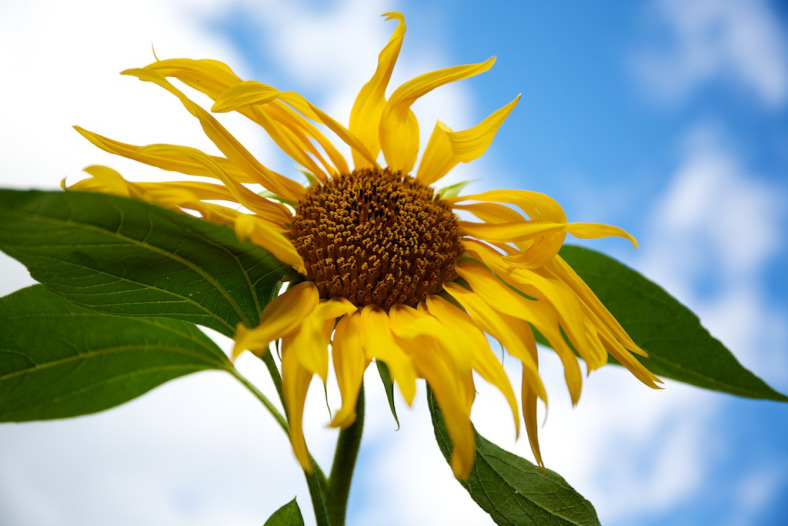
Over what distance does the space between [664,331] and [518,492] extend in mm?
346

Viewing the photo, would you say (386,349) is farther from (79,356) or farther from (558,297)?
(79,356)

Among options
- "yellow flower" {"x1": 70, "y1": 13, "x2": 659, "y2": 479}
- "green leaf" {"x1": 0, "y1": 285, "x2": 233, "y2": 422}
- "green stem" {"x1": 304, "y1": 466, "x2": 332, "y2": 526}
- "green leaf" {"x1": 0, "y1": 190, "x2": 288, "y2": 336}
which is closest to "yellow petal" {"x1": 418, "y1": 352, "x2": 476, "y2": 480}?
"yellow flower" {"x1": 70, "y1": 13, "x2": 659, "y2": 479}

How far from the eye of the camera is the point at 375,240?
90cm

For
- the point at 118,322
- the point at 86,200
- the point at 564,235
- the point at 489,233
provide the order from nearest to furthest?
the point at 86,200 < the point at 564,235 < the point at 489,233 < the point at 118,322

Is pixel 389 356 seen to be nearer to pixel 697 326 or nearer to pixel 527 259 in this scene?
pixel 527 259

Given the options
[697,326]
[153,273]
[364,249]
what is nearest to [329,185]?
[364,249]

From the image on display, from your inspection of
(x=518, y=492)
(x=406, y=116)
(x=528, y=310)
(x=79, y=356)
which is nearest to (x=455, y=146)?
(x=406, y=116)

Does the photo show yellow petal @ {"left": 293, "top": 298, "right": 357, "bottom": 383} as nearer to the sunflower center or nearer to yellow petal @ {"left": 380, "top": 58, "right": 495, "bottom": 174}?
the sunflower center

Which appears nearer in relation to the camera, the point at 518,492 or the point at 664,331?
the point at 518,492

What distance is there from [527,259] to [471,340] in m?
0.14

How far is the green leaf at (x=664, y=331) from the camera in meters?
1.06

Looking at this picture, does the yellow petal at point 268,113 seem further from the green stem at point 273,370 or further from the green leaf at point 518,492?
the green leaf at point 518,492

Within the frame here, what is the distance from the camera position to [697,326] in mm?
1100

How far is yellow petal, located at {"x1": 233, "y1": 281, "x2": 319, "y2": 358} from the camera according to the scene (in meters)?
0.71
